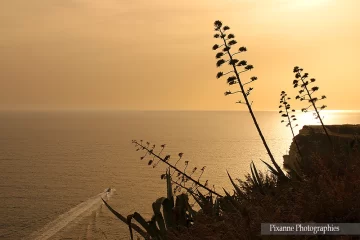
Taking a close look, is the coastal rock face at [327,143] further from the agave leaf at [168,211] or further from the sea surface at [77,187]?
the sea surface at [77,187]

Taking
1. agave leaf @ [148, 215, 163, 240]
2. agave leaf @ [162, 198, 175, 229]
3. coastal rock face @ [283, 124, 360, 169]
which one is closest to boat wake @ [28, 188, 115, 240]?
coastal rock face @ [283, 124, 360, 169]

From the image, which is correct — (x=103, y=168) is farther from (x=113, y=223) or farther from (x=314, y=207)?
(x=314, y=207)

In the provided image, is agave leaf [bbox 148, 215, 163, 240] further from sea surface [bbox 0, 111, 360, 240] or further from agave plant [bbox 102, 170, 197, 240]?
sea surface [bbox 0, 111, 360, 240]

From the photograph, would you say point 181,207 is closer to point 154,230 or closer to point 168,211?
point 168,211

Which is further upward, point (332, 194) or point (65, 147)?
point (65, 147)

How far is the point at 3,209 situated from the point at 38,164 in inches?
1588

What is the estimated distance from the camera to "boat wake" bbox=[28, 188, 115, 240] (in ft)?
125

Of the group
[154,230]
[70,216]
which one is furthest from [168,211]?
[70,216]

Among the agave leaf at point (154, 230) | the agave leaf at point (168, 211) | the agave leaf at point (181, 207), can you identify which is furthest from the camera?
the agave leaf at point (168, 211)

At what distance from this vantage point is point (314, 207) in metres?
3.64

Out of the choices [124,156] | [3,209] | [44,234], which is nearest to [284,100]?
[44,234]

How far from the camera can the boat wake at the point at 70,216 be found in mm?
38062

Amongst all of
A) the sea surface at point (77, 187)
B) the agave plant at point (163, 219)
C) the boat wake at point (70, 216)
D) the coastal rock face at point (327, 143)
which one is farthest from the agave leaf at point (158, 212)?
the boat wake at point (70, 216)

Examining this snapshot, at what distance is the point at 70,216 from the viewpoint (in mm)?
44781
